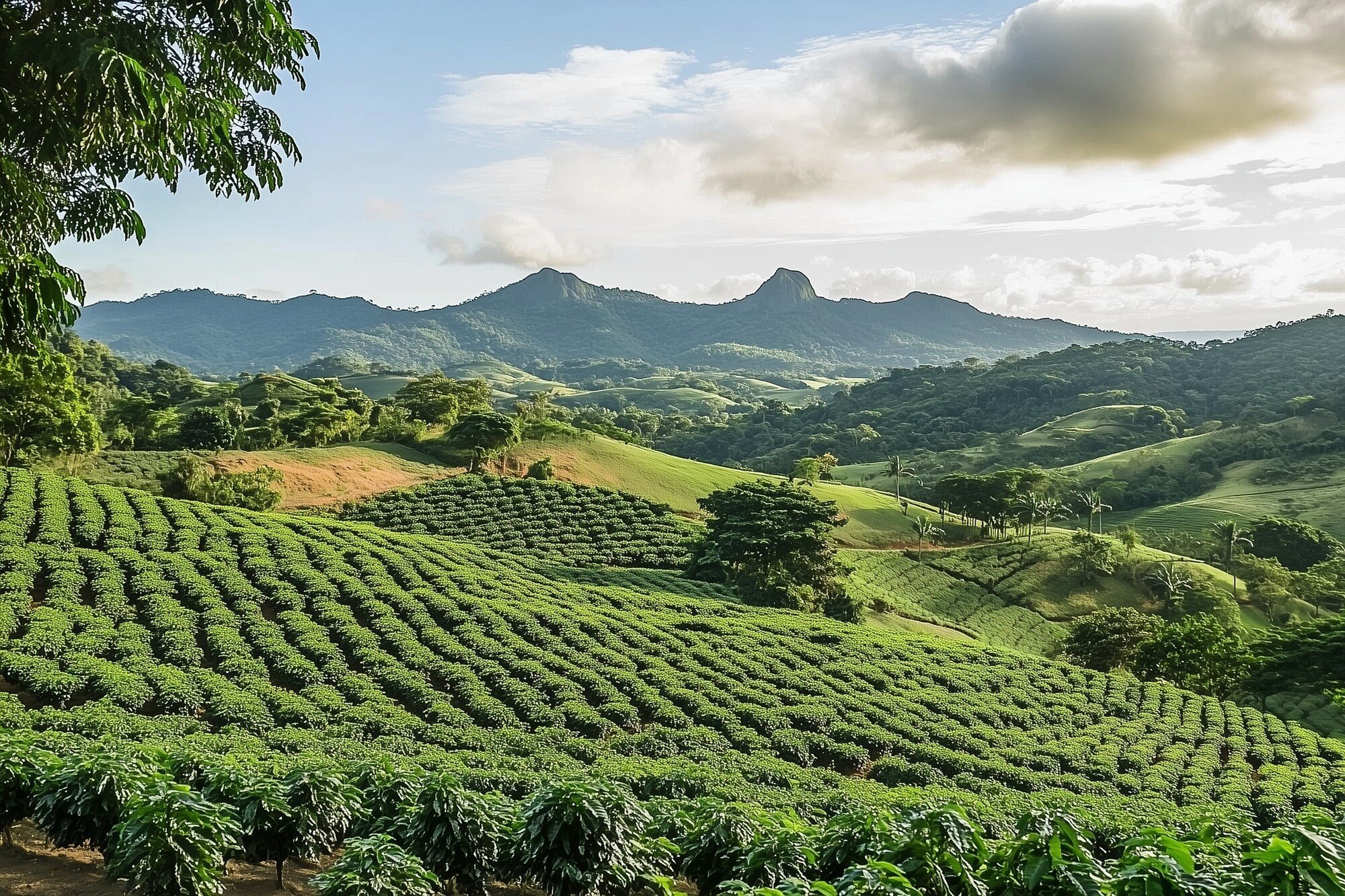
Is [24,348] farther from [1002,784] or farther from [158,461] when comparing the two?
[158,461]

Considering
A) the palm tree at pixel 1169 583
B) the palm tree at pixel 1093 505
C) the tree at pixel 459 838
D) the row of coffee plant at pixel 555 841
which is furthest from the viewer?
the palm tree at pixel 1093 505

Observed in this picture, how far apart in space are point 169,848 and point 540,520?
152ft

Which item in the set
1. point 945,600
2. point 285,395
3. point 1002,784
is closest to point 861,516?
point 945,600

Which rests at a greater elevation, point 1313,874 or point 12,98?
point 12,98

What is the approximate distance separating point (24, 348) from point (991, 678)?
1204 inches

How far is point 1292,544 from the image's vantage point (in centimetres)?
8100

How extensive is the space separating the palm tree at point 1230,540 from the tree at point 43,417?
85.8 meters

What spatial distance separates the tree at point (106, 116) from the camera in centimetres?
721

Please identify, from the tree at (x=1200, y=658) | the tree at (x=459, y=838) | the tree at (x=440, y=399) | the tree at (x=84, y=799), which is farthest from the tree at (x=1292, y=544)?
the tree at (x=84, y=799)

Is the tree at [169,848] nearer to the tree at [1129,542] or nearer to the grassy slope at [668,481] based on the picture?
the grassy slope at [668,481]

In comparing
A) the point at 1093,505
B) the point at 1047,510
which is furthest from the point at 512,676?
the point at 1093,505

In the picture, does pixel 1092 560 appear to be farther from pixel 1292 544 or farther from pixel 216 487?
pixel 216 487

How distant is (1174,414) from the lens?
562ft

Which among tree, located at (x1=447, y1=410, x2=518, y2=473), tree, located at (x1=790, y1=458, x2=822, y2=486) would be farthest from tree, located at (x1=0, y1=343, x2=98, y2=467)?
tree, located at (x1=790, y1=458, x2=822, y2=486)
